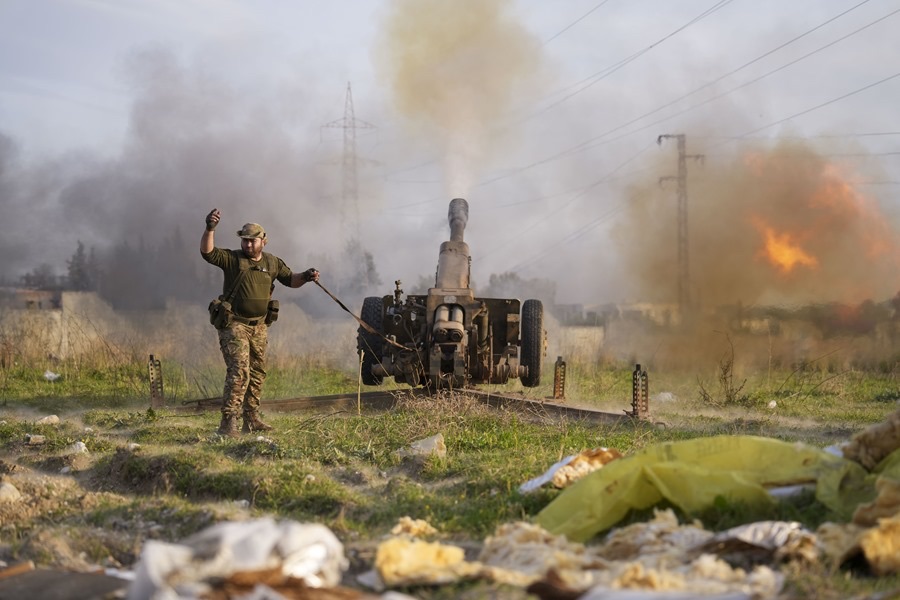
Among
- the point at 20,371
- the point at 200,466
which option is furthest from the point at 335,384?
the point at 200,466

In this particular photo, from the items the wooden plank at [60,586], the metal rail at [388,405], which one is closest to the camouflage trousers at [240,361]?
the metal rail at [388,405]

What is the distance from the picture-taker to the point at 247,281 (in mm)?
10883

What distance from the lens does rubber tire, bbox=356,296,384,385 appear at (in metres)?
15.1

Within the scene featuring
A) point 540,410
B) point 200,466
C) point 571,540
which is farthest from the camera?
point 540,410

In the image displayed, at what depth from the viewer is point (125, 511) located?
708cm

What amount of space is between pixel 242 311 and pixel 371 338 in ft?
14.5

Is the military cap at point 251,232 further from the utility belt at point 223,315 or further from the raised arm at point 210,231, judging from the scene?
the utility belt at point 223,315

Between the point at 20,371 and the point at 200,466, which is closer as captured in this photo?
the point at 200,466

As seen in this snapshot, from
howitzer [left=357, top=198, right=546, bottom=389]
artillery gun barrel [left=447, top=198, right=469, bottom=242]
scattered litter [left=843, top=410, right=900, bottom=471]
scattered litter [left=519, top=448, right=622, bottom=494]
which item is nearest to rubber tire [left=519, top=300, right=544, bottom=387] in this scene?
howitzer [left=357, top=198, right=546, bottom=389]

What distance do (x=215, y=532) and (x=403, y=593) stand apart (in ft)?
2.62

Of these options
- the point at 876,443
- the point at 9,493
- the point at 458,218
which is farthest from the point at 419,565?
the point at 458,218

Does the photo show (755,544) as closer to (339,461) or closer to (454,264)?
(339,461)

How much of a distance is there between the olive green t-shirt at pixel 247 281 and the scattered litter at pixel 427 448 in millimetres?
2551

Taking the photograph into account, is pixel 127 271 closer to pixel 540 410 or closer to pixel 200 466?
pixel 540 410
